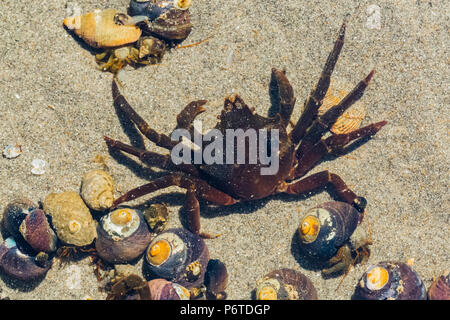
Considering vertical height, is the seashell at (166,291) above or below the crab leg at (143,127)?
below

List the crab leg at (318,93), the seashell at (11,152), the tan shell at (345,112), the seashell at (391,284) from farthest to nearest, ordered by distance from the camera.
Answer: the tan shell at (345,112) → the seashell at (11,152) → the crab leg at (318,93) → the seashell at (391,284)

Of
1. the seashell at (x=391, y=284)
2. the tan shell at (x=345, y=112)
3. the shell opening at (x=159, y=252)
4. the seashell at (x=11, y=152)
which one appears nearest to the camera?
the seashell at (x=391, y=284)

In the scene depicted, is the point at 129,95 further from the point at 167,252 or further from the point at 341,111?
the point at 341,111

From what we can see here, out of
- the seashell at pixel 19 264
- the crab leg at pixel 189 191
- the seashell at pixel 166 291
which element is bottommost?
the seashell at pixel 19 264

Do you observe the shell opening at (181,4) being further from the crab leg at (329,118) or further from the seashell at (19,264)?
the seashell at (19,264)

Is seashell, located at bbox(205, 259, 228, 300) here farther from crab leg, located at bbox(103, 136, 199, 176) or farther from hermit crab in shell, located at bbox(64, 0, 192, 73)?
hermit crab in shell, located at bbox(64, 0, 192, 73)

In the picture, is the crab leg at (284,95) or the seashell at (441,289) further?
the crab leg at (284,95)

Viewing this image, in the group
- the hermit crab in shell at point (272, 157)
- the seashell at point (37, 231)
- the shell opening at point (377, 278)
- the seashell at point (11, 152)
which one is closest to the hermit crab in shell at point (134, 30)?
the hermit crab in shell at point (272, 157)
